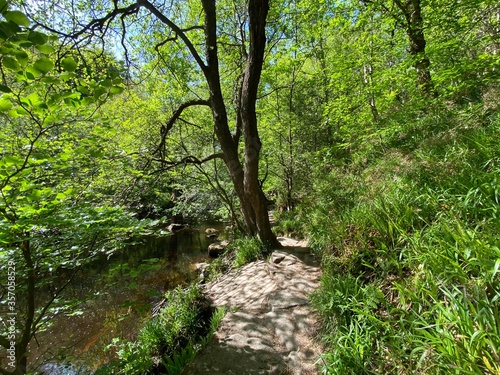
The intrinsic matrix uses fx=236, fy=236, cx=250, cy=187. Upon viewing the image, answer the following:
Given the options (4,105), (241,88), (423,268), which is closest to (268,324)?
(423,268)

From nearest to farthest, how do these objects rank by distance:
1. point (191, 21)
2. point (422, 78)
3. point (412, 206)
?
point (412, 206), point (422, 78), point (191, 21)

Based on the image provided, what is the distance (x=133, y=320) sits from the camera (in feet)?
17.9

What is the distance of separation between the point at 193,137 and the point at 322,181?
5078 millimetres

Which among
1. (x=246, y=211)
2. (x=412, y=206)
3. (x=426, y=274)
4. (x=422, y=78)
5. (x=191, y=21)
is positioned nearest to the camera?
(x=426, y=274)

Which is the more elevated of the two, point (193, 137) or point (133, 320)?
point (193, 137)

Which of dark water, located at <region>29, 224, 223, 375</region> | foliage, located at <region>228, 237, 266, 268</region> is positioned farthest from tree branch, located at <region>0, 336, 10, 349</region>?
foliage, located at <region>228, 237, 266, 268</region>

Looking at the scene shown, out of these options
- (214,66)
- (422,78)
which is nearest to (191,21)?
(214,66)

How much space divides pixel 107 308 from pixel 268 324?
5223mm

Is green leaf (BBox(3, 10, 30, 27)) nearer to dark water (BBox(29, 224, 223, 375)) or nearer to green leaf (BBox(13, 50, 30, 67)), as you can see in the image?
green leaf (BBox(13, 50, 30, 67))

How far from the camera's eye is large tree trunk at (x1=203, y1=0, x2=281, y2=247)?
3.83m

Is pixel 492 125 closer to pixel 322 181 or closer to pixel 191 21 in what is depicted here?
pixel 322 181

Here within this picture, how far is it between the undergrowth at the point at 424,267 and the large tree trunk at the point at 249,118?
174 centimetres

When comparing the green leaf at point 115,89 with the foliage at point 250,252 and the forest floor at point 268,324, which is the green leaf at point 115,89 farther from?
the foliage at point 250,252

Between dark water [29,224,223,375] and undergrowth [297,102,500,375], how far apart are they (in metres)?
2.06
